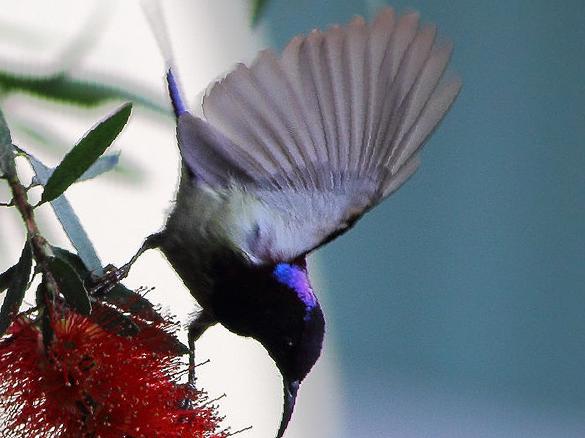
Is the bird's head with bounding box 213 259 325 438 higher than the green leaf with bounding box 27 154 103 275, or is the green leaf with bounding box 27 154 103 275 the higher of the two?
the green leaf with bounding box 27 154 103 275

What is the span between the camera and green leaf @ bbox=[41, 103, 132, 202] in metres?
0.83

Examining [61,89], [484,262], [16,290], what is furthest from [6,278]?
[484,262]

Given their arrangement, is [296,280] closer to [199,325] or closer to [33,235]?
[199,325]

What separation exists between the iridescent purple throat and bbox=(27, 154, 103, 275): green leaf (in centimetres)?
22

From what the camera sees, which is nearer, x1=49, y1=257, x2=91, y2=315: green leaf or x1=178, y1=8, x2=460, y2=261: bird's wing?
x1=49, y1=257, x2=91, y2=315: green leaf

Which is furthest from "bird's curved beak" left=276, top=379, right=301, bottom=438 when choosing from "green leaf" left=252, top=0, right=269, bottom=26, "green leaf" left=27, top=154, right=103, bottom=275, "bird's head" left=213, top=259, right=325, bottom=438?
"green leaf" left=252, top=0, right=269, bottom=26

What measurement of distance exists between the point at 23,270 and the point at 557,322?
2.29m

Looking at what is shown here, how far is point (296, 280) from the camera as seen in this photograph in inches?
42.2

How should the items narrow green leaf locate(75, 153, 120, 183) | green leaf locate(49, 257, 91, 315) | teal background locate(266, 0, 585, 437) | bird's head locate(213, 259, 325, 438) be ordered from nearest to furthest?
green leaf locate(49, 257, 91, 315) < narrow green leaf locate(75, 153, 120, 183) < bird's head locate(213, 259, 325, 438) < teal background locate(266, 0, 585, 437)

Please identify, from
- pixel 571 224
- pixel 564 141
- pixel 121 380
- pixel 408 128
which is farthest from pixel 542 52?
pixel 121 380

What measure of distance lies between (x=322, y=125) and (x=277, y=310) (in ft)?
0.65

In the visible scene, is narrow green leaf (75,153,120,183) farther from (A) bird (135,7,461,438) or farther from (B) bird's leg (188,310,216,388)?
(B) bird's leg (188,310,216,388)

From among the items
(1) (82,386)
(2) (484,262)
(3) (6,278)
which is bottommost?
(2) (484,262)

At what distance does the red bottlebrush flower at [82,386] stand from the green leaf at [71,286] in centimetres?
3
